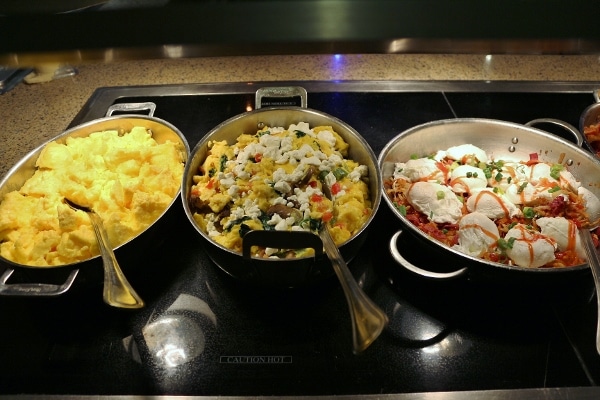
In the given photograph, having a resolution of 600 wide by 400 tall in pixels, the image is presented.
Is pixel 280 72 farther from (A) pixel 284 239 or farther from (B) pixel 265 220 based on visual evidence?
(A) pixel 284 239

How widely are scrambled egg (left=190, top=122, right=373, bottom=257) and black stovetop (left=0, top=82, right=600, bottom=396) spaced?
0.54 ft

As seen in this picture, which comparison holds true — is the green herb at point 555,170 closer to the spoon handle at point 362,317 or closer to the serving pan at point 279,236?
the serving pan at point 279,236

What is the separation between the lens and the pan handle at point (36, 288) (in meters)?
1.25

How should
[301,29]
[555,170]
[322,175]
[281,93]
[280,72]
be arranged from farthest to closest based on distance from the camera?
1. [280,72]
2. [281,93]
3. [555,170]
4. [322,175]
5. [301,29]

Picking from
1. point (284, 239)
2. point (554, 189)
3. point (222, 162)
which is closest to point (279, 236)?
point (284, 239)

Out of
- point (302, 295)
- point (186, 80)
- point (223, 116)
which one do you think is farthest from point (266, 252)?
point (186, 80)

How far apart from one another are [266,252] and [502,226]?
0.84 meters

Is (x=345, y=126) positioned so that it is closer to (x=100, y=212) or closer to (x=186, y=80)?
(x=100, y=212)

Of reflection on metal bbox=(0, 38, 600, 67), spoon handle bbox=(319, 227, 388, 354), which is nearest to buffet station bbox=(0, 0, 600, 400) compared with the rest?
spoon handle bbox=(319, 227, 388, 354)

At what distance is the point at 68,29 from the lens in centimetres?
68

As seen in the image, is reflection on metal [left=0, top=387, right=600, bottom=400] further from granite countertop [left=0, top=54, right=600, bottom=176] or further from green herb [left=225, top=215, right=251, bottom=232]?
granite countertop [left=0, top=54, right=600, bottom=176]

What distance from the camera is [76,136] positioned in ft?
6.05

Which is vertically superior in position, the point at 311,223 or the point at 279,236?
the point at 279,236

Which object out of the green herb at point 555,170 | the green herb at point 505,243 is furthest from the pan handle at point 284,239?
the green herb at point 555,170
